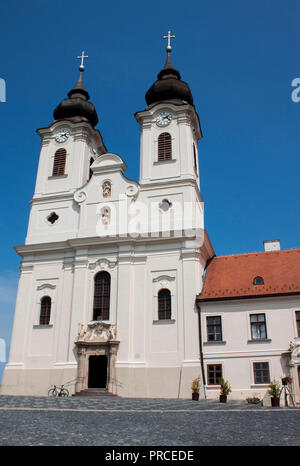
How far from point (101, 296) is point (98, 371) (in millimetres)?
4157

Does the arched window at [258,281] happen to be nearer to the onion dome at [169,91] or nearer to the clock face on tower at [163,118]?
the clock face on tower at [163,118]

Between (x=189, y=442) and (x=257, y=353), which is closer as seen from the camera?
(x=189, y=442)

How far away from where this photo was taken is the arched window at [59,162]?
30.1 m

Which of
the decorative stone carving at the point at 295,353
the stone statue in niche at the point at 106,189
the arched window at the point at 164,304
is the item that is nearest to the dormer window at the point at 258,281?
the decorative stone carving at the point at 295,353

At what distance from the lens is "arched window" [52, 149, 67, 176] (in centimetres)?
3012

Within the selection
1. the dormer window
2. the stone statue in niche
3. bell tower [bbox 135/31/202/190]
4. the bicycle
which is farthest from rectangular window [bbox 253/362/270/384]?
the stone statue in niche

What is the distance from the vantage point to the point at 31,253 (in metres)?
27.3

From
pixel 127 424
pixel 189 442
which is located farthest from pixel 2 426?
pixel 189 442

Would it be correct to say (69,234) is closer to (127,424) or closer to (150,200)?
(150,200)

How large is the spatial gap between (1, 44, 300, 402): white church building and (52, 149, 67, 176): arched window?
10 centimetres

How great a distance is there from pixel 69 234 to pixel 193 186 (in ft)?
27.5

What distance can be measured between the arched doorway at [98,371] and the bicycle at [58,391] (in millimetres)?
1382

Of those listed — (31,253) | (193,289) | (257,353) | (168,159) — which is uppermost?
(168,159)

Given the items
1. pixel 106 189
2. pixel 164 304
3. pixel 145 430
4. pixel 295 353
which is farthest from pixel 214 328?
pixel 145 430
